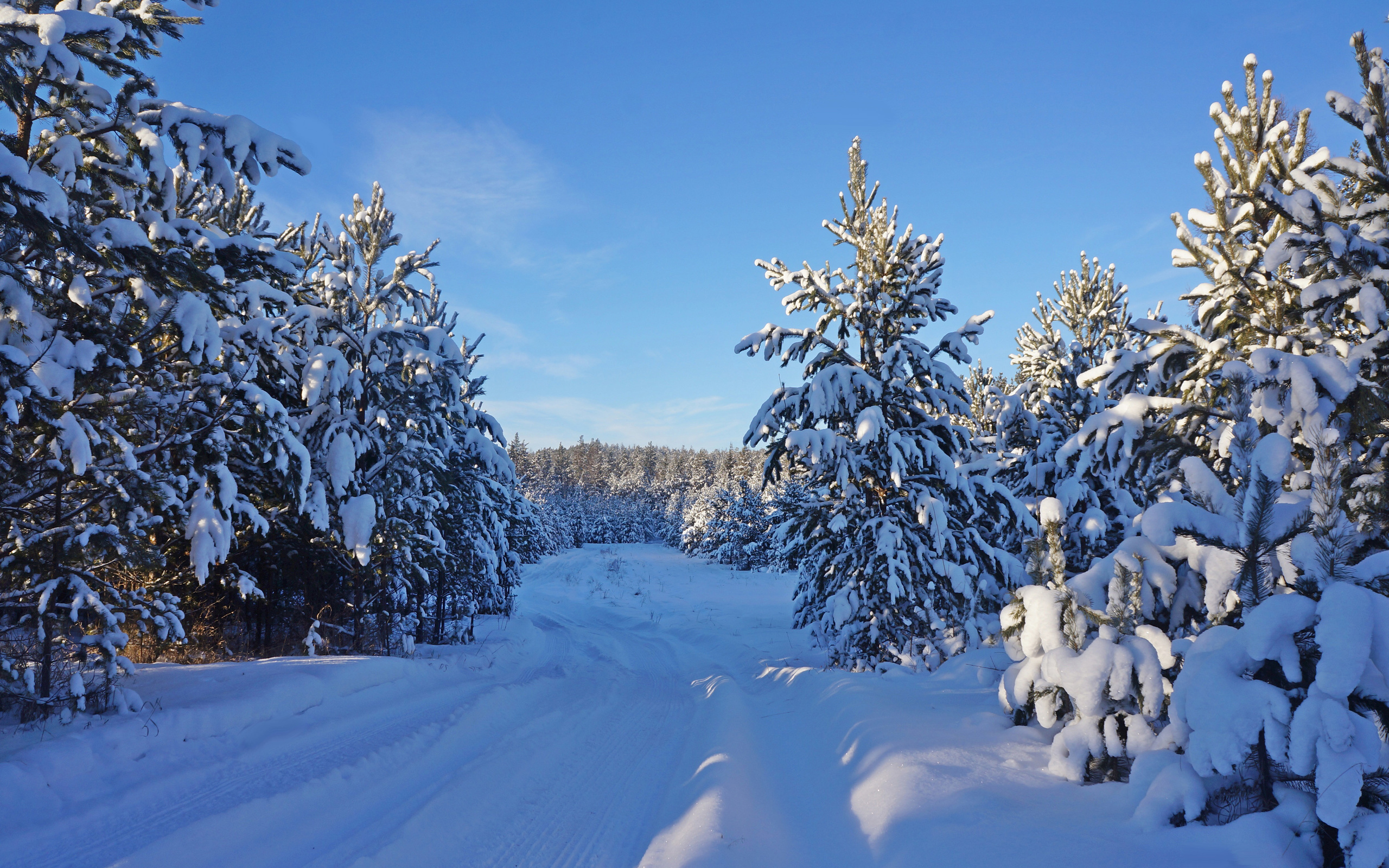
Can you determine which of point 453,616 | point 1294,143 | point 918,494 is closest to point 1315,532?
point 1294,143

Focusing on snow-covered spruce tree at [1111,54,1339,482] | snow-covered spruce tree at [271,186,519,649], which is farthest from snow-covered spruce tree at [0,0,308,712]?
snow-covered spruce tree at [1111,54,1339,482]

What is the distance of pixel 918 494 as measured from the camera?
927 centimetres

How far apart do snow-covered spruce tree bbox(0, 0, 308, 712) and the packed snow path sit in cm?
97

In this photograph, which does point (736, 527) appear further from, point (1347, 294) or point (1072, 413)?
point (1347, 294)

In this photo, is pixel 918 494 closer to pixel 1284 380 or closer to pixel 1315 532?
pixel 1284 380

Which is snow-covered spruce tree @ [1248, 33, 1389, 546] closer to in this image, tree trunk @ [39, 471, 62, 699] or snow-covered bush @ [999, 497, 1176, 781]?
snow-covered bush @ [999, 497, 1176, 781]

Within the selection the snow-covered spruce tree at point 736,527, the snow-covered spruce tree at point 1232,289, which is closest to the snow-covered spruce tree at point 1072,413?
the snow-covered spruce tree at point 1232,289

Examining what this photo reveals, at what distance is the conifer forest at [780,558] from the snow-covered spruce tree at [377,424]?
4.1 inches

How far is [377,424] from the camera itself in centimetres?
1070

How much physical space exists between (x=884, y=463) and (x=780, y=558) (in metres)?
2.61

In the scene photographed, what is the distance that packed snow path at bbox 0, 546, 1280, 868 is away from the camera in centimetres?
371

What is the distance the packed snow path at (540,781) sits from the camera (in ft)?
12.2

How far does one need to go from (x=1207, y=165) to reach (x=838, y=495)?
19.3ft

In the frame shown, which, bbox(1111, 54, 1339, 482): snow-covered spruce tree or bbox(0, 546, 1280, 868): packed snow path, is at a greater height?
bbox(1111, 54, 1339, 482): snow-covered spruce tree
